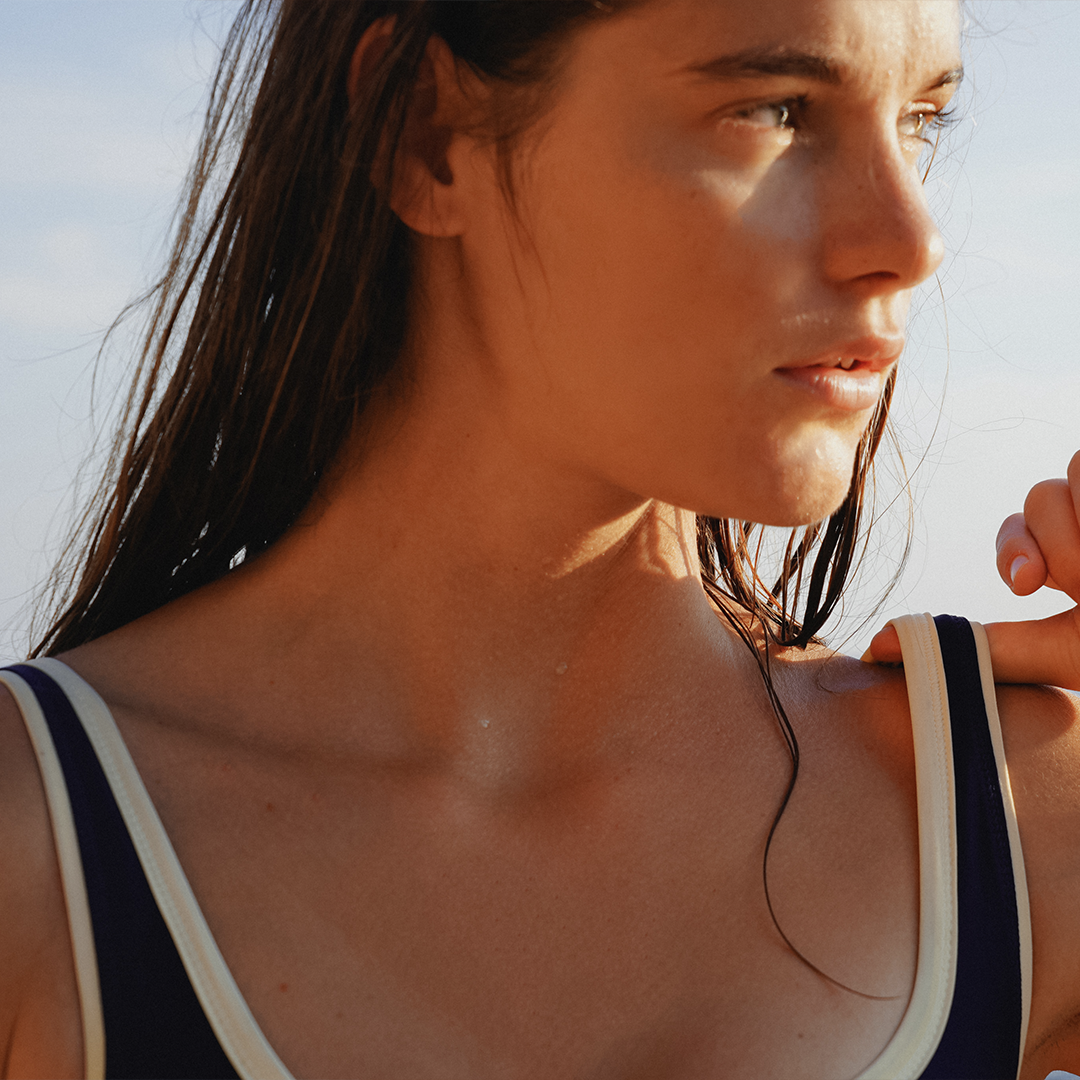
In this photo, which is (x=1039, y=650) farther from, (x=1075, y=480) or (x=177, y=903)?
(x=177, y=903)

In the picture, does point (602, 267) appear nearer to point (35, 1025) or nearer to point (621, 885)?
point (621, 885)

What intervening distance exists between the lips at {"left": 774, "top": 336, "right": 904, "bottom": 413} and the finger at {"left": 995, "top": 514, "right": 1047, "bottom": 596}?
0.34 m

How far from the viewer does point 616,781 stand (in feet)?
5.27

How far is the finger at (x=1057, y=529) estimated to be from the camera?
1.56 meters

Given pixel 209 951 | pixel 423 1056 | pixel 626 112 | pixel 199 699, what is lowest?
pixel 423 1056

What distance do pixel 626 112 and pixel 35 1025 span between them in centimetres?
107

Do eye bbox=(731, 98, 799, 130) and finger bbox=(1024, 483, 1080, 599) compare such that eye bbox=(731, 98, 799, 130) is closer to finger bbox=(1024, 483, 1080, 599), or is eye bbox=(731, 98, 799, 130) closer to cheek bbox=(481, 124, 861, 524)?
cheek bbox=(481, 124, 861, 524)

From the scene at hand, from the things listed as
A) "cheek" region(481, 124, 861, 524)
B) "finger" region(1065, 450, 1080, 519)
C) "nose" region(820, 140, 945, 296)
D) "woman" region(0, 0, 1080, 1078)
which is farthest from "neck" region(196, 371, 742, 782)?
"finger" region(1065, 450, 1080, 519)

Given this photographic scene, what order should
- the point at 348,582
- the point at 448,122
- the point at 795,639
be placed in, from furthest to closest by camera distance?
the point at 795,639 < the point at 348,582 < the point at 448,122

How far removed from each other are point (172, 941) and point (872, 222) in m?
1.00

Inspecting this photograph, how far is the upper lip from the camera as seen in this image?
134 cm

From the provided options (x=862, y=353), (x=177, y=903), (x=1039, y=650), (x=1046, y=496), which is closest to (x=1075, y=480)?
(x=1046, y=496)

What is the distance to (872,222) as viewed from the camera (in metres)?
1.29

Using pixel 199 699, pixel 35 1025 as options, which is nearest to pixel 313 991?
pixel 35 1025
